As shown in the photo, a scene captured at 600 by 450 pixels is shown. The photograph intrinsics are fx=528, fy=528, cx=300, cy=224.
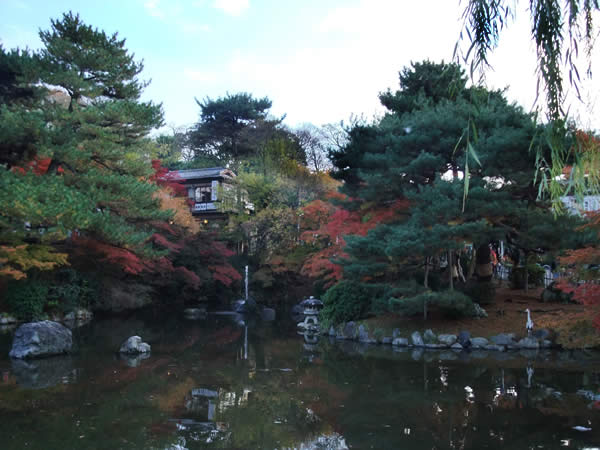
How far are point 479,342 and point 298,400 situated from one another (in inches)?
239

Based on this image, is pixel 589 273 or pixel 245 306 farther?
pixel 245 306

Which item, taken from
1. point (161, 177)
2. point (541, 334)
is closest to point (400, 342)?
point (541, 334)

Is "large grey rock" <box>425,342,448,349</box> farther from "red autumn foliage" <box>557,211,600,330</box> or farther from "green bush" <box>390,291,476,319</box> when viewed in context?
"red autumn foliage" <box>557,211,600,330</box>

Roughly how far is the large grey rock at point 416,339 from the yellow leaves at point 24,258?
29.3 ft

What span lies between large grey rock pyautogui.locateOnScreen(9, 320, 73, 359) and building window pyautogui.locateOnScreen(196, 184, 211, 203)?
826 inches

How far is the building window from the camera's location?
104 feet

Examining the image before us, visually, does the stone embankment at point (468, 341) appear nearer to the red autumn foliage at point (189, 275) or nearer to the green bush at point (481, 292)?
A: the green bush at point (481, 292)

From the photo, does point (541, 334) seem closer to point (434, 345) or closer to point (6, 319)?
point (434, 345)

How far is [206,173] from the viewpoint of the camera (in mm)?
30859

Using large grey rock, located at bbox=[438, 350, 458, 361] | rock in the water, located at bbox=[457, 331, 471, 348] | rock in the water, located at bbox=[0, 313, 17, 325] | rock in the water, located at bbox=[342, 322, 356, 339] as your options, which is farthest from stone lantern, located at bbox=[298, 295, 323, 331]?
rock in the water, located at bbox=[0, 313, 17, 325]

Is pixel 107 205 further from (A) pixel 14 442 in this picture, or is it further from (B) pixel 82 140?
(A) pixel 14 442

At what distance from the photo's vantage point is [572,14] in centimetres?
338

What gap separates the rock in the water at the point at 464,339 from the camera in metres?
11.8

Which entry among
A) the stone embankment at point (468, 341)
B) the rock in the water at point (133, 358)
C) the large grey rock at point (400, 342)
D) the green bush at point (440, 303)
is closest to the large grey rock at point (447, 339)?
the stone embankment at point (468, 341)
